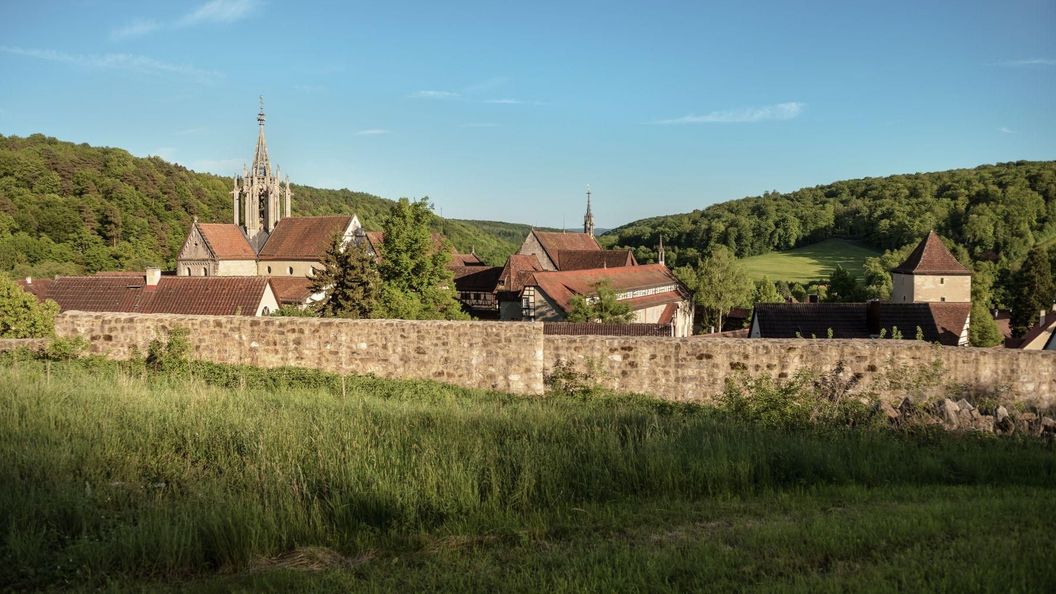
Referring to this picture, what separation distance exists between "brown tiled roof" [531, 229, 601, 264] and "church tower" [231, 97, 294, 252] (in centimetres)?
2664

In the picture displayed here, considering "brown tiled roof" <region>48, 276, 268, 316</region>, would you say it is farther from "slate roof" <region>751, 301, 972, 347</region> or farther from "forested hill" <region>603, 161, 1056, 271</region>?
"forested hill" <region>603, 161, 1056, 271</region>

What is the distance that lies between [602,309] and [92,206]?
76602 millimetres

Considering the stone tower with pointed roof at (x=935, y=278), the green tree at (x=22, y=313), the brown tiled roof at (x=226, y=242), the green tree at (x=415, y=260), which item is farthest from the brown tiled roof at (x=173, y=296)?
the stone tower with pointed roof at (x=935, y=278)

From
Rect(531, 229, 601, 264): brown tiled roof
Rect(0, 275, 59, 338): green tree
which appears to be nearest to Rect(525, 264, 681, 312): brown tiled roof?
Rect(531, 229, 601, 264): brown tiled roof

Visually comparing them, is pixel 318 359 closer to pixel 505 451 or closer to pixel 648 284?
pixel 505 451

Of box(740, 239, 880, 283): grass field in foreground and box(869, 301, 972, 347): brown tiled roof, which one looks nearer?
box(869, 301, 972, 347): brown tiled roof

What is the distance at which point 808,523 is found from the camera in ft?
16.9

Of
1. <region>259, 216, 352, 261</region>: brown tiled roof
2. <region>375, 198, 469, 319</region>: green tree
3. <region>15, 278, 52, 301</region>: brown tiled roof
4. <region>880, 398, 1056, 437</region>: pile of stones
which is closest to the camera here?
<region>880, 398, 1056, 437</region>: pile of stones

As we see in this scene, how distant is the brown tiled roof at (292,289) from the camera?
5016 cm

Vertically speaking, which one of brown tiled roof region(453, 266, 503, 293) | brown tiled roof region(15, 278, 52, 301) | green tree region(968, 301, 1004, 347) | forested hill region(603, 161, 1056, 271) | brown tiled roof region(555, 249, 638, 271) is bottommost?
green tree region(968, 301, 1004, 347)

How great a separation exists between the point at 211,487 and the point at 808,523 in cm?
481

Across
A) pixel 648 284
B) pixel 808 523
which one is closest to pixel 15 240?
pixel 648 284

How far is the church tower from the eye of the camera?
2655 inches

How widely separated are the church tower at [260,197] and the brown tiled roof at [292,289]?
1146 centimetres
